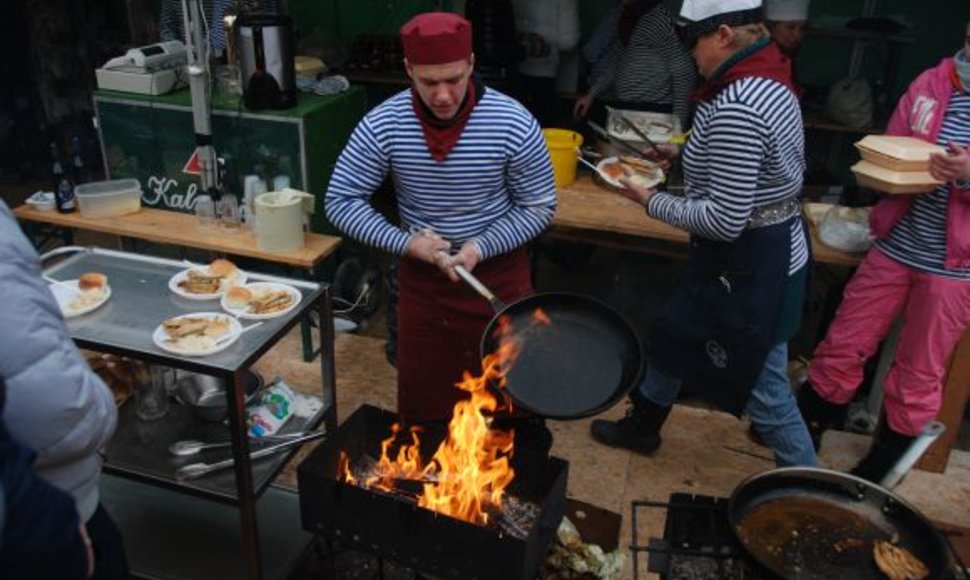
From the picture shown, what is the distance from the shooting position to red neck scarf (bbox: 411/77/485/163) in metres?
2.69

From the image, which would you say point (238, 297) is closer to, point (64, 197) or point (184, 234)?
point (184, 234)

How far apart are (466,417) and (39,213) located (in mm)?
3235

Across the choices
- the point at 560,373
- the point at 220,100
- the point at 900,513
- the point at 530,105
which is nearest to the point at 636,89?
the point at 530,105

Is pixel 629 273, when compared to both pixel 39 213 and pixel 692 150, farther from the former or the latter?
pixel 39 213

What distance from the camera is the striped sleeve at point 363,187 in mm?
2797

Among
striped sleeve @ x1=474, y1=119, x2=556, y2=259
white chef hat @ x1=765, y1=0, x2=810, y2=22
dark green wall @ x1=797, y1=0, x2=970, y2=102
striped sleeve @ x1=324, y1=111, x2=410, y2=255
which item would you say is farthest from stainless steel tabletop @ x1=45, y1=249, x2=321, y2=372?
dark green wall @ x1=797, y1=0, x2=970, y2=102

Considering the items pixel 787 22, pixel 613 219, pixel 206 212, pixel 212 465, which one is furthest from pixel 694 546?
pixel 206 212

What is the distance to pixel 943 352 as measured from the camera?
3312mm

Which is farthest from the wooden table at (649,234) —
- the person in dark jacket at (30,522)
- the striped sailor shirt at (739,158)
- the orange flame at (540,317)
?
the person in dark jacket at (30,522)

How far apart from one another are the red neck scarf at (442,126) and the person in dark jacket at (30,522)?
5.27 feet

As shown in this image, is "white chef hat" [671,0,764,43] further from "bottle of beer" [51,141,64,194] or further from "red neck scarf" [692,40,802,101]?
"bottle of beer" [51,141,64,194]

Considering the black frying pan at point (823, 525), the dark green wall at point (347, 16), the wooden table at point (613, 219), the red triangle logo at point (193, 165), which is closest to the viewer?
the black frying pan at point (823, 525)

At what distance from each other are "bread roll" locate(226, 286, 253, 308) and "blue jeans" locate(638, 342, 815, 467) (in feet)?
6.98

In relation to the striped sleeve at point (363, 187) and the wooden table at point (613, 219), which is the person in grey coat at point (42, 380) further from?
the wooden table at point (613, 219)
